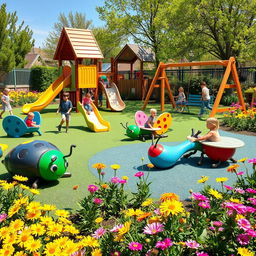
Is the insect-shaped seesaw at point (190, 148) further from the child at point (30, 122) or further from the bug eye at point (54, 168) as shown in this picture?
the child at point (30, 122)

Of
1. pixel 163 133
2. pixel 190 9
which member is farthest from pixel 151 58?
pixel 163 133

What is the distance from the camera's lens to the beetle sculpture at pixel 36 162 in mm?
4680

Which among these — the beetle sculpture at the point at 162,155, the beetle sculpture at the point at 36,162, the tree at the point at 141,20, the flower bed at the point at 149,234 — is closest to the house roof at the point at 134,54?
the tree at the point at 141,20

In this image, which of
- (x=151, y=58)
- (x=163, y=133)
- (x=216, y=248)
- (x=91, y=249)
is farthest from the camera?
(x=151, y=58)

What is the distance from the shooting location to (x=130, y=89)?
79.2 feet

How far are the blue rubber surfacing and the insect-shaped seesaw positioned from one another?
0.52 feet

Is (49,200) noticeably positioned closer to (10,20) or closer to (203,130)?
(203,130)

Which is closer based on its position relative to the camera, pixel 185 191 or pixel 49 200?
pixel 49 200

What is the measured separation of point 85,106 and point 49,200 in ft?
23.3

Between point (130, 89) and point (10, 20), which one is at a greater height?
point (10, 20)

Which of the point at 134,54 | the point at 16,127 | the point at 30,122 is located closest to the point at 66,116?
the point at 30,122

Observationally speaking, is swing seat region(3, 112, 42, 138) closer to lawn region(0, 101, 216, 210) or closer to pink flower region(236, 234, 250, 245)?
lawn region(0, 101, 216, 210)

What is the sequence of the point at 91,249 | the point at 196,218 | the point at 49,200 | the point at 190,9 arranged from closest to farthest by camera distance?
the point at 91,249
the point at 196,218
the point at 49,200
the point at 190,9

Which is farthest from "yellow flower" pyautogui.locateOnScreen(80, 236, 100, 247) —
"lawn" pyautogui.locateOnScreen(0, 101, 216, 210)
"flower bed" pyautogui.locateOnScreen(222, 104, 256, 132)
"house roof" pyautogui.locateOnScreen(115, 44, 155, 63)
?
"house roof" pyautogui.locateOnScreen(115, 44, 155, 63)
